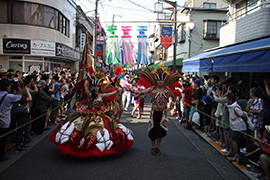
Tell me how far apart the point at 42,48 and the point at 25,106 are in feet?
42.5

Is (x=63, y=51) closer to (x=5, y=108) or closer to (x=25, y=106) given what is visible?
(x=25, y=106)

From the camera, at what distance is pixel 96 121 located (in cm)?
538

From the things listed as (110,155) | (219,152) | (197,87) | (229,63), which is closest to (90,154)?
(110,155)

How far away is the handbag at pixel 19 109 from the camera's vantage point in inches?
217

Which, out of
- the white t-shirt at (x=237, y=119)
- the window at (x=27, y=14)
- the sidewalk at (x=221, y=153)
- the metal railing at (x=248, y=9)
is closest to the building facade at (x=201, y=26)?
the metal railing at (x=248, y=9)

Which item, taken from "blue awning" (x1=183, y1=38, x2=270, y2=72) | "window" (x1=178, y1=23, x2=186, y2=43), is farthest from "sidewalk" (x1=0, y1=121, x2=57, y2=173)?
"window" (x1=178, y1=23, x2=186, y2=43)

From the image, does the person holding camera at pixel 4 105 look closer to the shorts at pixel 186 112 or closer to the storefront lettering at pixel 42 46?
the shorts at pixel 186 112

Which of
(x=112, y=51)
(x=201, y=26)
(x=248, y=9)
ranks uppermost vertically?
(x=201, y=26)

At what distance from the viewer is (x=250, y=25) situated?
10531 mm

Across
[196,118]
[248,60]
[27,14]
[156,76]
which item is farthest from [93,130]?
[27,14]

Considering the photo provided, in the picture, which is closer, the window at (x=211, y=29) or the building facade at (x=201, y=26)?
the building facade at (x=201, y=26)

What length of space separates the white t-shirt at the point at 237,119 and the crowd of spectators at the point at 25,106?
15.9ft

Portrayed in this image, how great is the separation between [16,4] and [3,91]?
567 inches

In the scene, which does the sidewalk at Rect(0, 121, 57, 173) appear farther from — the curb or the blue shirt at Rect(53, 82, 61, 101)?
the curb
